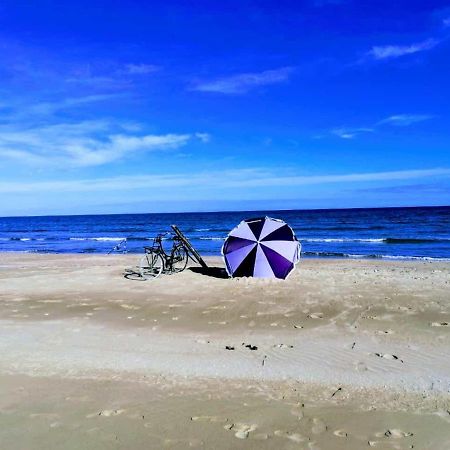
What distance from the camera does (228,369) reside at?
19.8ft

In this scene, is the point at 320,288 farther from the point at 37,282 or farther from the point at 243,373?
the point at 37,282

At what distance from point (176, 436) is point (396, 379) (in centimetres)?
300

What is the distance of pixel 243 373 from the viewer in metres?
5.87

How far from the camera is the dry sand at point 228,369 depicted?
171 inches

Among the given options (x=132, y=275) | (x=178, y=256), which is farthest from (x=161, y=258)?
(x=132, y=275)

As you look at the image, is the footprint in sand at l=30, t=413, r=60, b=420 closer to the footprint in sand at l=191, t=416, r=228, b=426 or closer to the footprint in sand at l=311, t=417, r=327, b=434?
the footprint in sand at l=191, t=416, r=228, b=426

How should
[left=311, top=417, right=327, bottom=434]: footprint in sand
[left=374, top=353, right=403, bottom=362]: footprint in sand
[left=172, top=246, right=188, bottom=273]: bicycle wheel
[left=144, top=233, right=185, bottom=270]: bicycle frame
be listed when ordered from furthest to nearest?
[left=172, top=246, right=188, bottom=273]: bicycle wheel
[left=144, top=233, right=185, bottom=270]: bicycle frame
[left=374, top=353, right=403, bottom=362]: footprint in sand
[left=311, top=417, right=327, bottom=434]: footprint in sand

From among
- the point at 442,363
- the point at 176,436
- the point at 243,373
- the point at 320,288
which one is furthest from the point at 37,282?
the point at 442,363

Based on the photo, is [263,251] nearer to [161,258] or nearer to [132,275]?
[161,258]

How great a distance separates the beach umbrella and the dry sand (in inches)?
49.4

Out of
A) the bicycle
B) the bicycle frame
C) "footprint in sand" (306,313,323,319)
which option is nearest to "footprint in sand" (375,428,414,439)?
"footprint in sand" (306,313,323,319)

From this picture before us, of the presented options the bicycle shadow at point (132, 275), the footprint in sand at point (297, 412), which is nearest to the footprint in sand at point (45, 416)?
the footprint in sand at point (297, 412)

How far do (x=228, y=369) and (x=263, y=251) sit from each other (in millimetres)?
6700

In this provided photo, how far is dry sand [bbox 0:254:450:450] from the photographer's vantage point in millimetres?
4355
